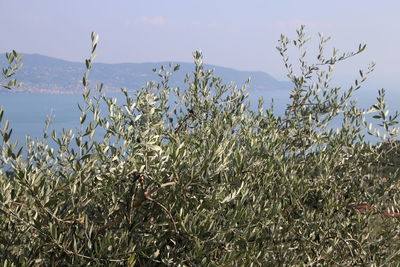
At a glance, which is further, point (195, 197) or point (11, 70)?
point (11, 70)

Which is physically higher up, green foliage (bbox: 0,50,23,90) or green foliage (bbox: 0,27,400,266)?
green foliage (bbox: 0,50,23,90)

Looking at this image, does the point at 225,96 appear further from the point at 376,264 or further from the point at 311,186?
the point at 376,264

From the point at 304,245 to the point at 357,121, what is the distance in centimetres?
229

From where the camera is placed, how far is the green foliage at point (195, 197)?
3.74 meters

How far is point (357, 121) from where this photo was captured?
6.48 metres

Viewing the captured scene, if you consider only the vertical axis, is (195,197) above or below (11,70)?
below

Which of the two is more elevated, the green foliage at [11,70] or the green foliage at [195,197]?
the green foliage at [11,70]

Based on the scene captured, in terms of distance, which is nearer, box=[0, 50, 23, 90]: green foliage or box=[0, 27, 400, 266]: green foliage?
box=[0, 27, 400, 266]: green foliage

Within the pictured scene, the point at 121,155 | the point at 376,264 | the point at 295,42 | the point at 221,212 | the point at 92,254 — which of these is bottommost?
the point at 376,264

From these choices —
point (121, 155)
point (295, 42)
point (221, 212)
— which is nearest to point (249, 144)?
point (221, 212)

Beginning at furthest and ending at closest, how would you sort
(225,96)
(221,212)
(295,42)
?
1. (295,42)
2. (225,96)
3. (221,212)

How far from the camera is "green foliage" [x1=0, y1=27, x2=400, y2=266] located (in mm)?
3740

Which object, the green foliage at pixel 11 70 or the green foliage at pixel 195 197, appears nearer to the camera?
the green foliage at pixel 195 197

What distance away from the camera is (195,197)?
4086mm
